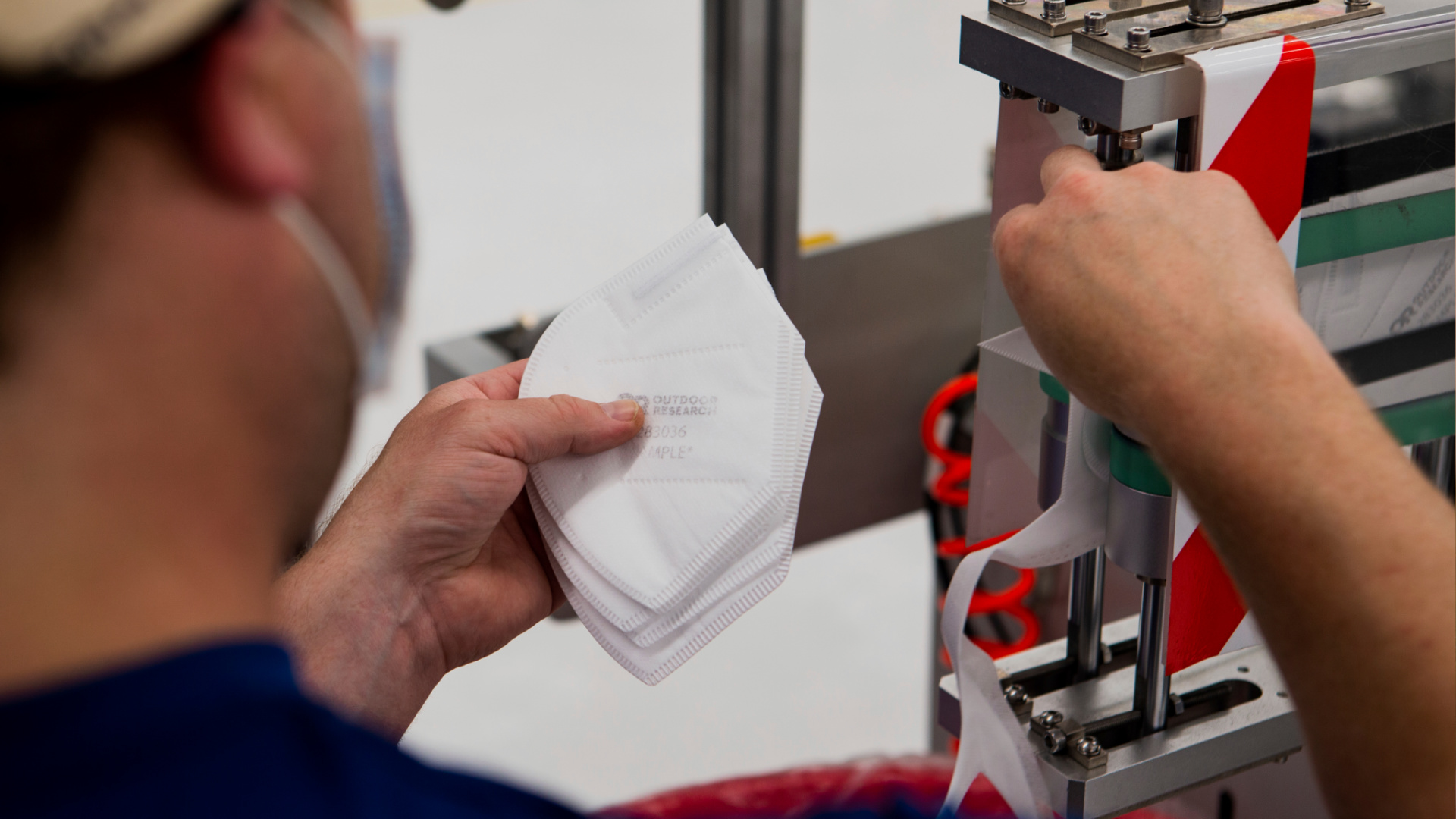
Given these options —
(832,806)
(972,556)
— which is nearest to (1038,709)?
(972,556)

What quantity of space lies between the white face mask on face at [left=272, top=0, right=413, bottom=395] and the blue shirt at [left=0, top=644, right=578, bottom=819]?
132mm

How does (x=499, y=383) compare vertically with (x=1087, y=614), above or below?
above

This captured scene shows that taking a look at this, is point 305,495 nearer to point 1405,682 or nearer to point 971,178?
point 1405,682

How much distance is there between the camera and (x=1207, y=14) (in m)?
0.85

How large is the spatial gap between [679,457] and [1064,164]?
341mm

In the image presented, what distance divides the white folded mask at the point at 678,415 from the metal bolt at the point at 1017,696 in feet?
0.69

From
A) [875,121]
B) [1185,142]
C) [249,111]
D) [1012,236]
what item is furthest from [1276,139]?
[875,121]

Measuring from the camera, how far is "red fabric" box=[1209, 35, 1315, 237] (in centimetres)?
82

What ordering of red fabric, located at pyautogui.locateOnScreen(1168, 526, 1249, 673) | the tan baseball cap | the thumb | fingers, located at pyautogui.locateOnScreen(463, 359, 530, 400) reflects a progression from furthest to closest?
fingers, located at pyautogui.locateOnScreen(463, 359, 530, 400), the thumb, red fabric, located at pyautogui.locateOnScreen(1168, 526, 1249, 673), the tan baseball cap

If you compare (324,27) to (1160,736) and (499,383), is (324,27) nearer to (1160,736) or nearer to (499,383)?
(499,383)

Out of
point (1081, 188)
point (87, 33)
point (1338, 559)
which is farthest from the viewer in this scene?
point (1081, 188)

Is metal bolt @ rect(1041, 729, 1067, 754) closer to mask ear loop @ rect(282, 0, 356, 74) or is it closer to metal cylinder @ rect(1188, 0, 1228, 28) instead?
metal cylinder @ rect(1188, 0, 1228, 28)

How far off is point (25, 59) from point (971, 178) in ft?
8.23

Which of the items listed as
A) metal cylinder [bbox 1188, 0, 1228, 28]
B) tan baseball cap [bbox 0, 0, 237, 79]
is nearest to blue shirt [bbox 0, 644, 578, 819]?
tan baseball cap [bbox 0, 0, 237, 79]
